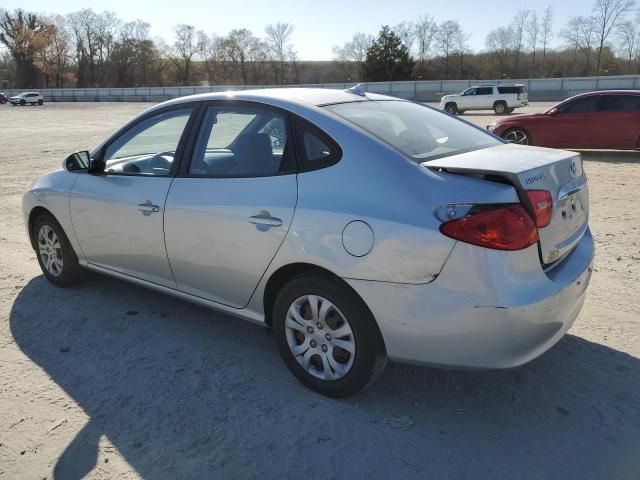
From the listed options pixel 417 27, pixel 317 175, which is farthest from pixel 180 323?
pixel 417 27

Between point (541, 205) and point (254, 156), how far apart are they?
167 centimetres

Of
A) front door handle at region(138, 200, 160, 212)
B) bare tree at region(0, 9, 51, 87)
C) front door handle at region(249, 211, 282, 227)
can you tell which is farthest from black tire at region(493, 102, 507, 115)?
bare tree at region(0, 9, 51, 87)

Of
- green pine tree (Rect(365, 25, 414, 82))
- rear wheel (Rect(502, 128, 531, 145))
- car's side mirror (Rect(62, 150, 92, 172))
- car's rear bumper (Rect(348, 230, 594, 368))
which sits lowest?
car's rear bumper (Rect(348, 230, 594, 368))

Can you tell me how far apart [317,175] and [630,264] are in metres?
3.68

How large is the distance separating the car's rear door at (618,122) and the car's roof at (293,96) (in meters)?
10.5

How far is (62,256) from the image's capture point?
185 inches

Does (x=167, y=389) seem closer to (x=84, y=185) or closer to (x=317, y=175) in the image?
(x=317, y=175)

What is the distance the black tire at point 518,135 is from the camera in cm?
1282

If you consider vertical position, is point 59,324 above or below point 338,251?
below

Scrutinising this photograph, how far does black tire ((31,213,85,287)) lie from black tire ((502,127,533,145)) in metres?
10.7

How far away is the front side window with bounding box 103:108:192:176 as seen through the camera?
12.6ft

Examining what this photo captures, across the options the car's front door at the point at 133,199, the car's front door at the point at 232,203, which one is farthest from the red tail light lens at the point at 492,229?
the car's front door at the point at 133,199

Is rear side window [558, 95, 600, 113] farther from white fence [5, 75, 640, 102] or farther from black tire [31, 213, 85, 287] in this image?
white fence [5, 75, 640, 102]

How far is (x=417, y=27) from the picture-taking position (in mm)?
85500
